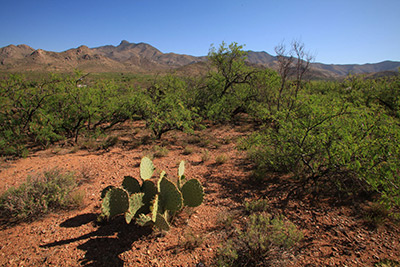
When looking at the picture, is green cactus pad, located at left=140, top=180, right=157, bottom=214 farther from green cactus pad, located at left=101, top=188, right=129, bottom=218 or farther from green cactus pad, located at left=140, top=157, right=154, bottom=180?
green cactus pad, located at left=101, top=188, right=129, bottom=218

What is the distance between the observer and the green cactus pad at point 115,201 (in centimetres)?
327

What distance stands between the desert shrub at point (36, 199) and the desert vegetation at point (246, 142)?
30 mm

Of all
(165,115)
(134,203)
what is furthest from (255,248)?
(165,115)

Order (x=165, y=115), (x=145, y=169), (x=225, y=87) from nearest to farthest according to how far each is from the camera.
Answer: (x=145, y=169), (x=165, y=115), (x=225, y=87)

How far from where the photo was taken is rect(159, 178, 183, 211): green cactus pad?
10.9ft

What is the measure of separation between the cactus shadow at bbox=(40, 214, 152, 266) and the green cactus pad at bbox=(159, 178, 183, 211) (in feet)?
1.77

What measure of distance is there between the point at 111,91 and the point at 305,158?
9056 millimetres

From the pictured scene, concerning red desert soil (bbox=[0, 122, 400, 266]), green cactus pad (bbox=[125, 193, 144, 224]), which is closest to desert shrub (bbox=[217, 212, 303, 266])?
red desert soil (bbox=[0, 122, 400, 266])

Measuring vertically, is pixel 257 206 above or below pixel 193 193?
below

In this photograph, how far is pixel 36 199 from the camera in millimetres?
3715

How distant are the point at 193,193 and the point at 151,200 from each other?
31.0 inches

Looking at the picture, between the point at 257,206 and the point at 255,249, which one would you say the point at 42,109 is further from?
the point at 255,249

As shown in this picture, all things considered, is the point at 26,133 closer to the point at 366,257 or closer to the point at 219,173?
the point at 219,173

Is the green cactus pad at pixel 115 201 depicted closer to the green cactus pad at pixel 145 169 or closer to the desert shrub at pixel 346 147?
the green cactus pad at pixel 145 169
